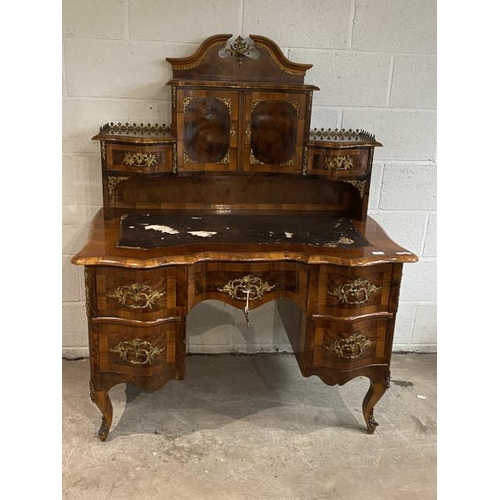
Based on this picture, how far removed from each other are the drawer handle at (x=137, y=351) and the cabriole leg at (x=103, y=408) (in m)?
0.21

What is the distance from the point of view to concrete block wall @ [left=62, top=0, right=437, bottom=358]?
2248 millimetres

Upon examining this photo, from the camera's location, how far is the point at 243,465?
6.78ft

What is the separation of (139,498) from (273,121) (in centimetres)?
153

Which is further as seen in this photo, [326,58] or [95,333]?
[326,58]

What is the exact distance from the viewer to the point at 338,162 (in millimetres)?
2225

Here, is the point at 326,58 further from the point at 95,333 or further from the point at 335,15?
the point at 95,333

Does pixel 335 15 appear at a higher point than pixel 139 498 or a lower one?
higher

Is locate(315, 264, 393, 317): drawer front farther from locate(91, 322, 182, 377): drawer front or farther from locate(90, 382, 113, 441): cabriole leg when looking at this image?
locate(90, 382, 113, 441): cabriole leg

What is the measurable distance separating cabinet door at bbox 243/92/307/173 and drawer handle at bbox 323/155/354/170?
0.39 ft

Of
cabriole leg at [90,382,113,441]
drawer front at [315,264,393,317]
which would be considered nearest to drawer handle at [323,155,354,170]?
drawer front at [315,264,393,317]

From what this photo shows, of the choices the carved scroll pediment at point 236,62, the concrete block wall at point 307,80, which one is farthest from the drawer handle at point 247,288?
the carved scroll pediment at point 236,62

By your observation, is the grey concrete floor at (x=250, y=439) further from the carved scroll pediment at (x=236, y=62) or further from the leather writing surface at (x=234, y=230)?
the carved scroll pediment at (x=236, y=62)

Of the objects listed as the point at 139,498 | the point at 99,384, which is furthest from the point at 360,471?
the point at 99,384

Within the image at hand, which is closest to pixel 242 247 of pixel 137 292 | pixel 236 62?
pixel 137 292
